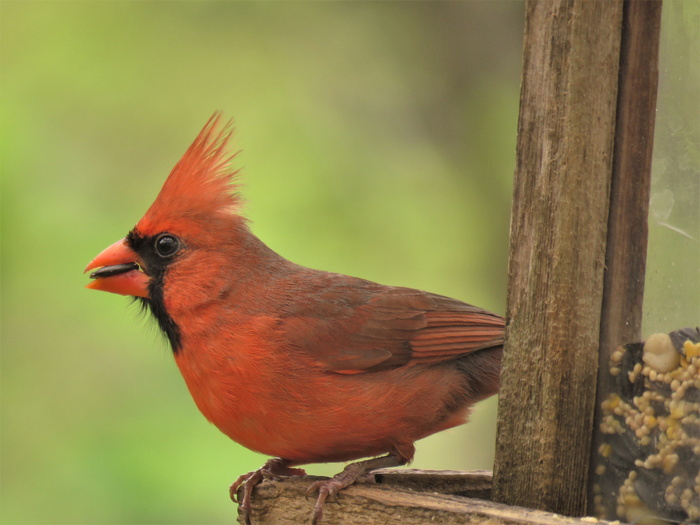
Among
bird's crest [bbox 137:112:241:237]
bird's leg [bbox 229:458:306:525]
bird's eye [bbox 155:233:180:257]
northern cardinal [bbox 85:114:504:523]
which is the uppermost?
bird's crest [bbox 137:112:241:237]

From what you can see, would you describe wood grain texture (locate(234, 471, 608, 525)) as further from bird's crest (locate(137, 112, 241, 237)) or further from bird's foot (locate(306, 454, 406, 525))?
bird's crest (locate(137, 112, 241, 237))

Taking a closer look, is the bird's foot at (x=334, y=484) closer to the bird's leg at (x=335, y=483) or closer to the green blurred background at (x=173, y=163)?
the bird's leg at (x=335, y=483)

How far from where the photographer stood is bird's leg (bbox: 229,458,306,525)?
8.07ft

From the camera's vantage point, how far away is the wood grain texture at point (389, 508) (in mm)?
1892

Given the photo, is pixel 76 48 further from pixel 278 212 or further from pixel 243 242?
pixel 243 242

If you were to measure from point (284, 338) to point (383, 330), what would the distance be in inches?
12.4

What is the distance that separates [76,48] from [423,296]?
2.69 metres

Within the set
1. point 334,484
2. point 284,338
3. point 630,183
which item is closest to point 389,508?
point 334,484

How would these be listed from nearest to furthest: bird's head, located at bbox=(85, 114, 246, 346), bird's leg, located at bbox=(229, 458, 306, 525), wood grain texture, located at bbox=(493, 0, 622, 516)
Result: wood grain texture, located at bbox=(493, 0, 622, 516)
bird's leg, located at bbox=(229, 458, 306, 525)
bird's head, located at bbox=(85, 114, 246, 346)

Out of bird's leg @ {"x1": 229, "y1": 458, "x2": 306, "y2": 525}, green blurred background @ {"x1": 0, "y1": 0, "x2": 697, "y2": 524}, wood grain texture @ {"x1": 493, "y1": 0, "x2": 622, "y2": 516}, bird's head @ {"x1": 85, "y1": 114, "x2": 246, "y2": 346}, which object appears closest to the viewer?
wood grain texture @ {"x1": 493, "y1": 0, "x2": 622, "y2": 516}

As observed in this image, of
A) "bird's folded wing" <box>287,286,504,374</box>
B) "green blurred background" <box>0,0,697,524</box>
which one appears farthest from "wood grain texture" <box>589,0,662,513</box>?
"green blurred background" <box>0,0,697,524</box>

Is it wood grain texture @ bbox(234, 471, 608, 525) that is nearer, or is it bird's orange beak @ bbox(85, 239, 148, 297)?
wood grain texture @ bbox(234, 471, 608, 525)

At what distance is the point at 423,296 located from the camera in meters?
2.89

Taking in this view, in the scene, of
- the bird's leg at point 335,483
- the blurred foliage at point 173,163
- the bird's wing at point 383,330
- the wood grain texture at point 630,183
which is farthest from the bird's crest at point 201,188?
the blurred foliage at point 173,163
